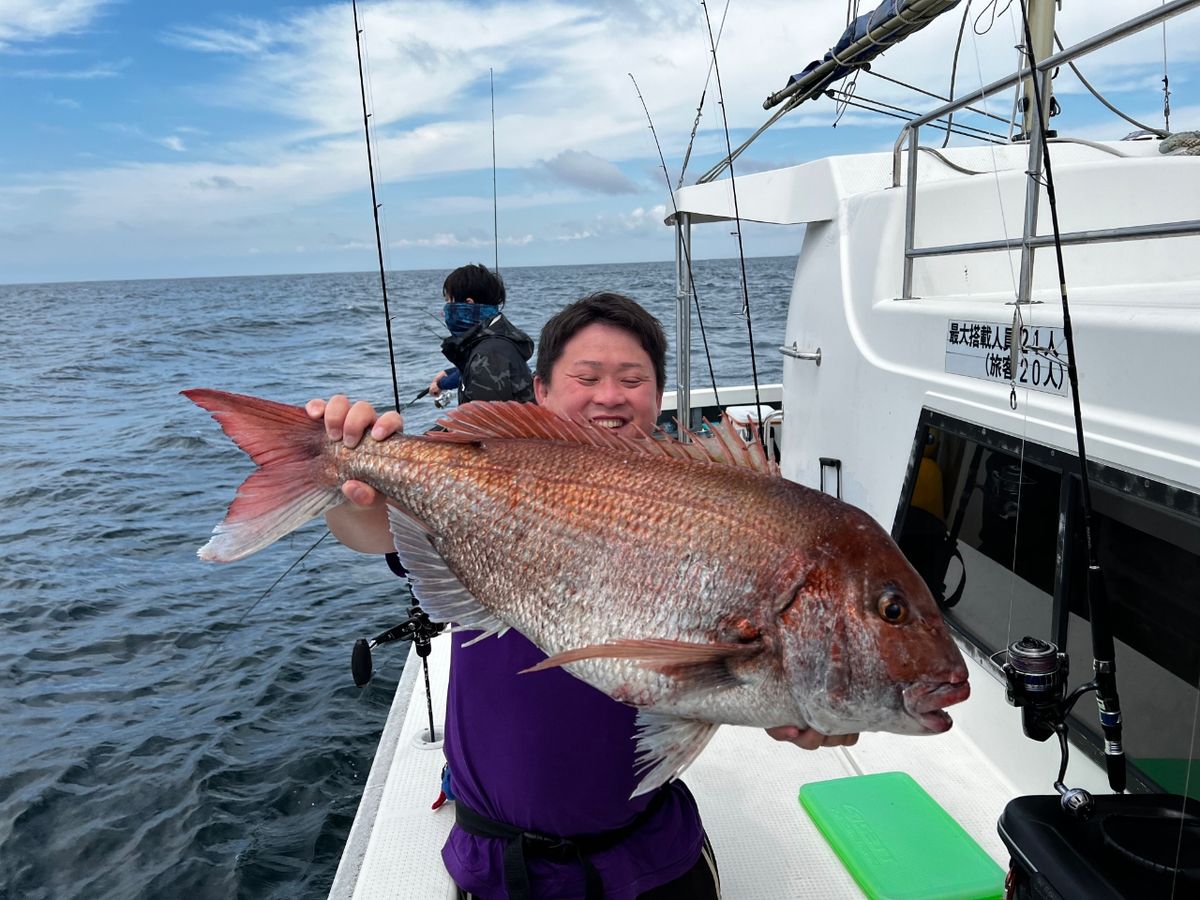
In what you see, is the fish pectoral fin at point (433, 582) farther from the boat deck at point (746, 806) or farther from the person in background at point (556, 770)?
the boat deck at point (746, 806)

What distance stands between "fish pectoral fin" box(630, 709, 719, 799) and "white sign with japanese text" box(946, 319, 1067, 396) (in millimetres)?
2007

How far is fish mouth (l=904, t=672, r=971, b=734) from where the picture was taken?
58.1 inches

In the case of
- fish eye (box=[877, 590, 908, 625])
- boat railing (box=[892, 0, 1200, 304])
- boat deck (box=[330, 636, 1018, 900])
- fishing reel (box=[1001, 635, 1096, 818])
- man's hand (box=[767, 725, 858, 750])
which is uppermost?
boat railing (box=[892, 0, 1200, 304])

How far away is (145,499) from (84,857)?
828 centimetres

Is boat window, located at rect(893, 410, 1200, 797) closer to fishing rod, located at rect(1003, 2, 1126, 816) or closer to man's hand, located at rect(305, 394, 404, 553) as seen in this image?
fishing rod, located at rect(1003, 2, 1126, 816)

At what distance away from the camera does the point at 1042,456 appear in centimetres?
301

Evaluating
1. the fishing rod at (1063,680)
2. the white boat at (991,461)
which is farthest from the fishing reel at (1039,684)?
the white boat at (991,461)

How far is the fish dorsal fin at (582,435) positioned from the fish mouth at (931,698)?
52 cm

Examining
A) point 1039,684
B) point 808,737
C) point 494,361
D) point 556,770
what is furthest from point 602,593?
point 494,361

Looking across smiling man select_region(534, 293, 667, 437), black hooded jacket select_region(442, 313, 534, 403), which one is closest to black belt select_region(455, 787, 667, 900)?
smiling man select_region(534, 293, 667, 437)

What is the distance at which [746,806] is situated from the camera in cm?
326

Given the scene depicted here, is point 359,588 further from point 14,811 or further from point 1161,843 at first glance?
point 1161,843

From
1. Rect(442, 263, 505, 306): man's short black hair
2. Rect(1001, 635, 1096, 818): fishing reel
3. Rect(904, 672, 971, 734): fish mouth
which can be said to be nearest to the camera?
Rect(904, 672, 971, 734): fish mouth

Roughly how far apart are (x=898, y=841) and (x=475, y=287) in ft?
16.5
